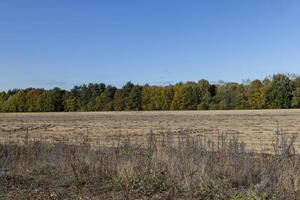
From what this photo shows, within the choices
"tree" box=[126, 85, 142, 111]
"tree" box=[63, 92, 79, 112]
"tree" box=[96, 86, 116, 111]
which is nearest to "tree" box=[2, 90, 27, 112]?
"tree" box=[63, 92, 79, 112]

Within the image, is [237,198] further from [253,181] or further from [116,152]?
[116,152]

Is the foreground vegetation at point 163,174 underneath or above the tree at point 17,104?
underneath

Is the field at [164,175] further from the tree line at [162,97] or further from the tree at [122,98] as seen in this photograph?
the tree at [122,98]

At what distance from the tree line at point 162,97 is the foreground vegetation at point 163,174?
98.8 metres

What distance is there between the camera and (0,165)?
11.1 meters

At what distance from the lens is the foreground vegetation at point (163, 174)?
7.72 meters

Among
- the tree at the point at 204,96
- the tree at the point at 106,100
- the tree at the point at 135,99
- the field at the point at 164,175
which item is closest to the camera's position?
the field at the point at 164,175

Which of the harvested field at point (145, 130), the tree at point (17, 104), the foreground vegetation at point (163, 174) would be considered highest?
the tree at point (17, 104)

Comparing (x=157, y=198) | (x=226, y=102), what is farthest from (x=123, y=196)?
(x=226, y=102)

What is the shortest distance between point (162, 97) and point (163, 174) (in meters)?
117

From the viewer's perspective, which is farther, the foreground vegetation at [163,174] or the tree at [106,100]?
the tree at [106,100]

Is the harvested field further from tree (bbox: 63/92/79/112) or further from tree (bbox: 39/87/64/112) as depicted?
tree (bbox: 39/87/64/112)

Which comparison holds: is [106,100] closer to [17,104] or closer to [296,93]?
[17,104]

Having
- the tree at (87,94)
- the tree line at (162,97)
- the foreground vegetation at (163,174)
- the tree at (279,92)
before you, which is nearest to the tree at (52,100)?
the tree line at (162,97)
